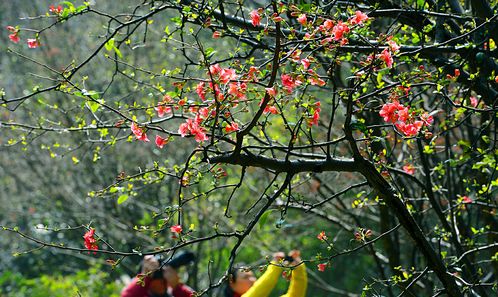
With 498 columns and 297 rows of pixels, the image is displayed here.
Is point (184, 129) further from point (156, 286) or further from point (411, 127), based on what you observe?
point (156, 286)

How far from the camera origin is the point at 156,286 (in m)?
7.18

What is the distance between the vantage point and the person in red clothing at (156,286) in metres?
6.88

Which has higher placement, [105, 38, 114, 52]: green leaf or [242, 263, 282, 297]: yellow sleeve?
[105, 38, 114, 52]: green leaf

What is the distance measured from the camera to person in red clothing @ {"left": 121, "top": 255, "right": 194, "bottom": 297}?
6879 mm

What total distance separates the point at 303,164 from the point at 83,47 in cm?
1061

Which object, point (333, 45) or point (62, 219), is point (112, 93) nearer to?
point (62, 219)

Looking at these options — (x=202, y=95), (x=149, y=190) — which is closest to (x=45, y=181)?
(x=149, y=190)

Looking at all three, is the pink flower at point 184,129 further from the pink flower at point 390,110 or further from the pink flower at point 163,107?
the pink flower at point 390,110

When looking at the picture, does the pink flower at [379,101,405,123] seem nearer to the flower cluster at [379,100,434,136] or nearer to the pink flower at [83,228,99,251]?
the flower cluster at [379,100,434,136]

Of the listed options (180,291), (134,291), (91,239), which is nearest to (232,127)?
(91,239)

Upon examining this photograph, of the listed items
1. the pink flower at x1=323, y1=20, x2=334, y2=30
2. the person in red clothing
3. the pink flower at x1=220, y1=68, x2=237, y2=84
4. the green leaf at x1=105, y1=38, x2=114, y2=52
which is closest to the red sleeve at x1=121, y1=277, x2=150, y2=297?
the person in red clothing

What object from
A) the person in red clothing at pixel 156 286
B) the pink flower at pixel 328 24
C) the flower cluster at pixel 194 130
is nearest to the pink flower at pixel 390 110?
the pink flower at pixel 328 24

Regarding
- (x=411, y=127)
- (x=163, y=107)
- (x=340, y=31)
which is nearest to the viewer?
(x=340, y=31)

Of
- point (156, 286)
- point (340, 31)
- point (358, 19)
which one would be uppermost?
point (156, 286)
